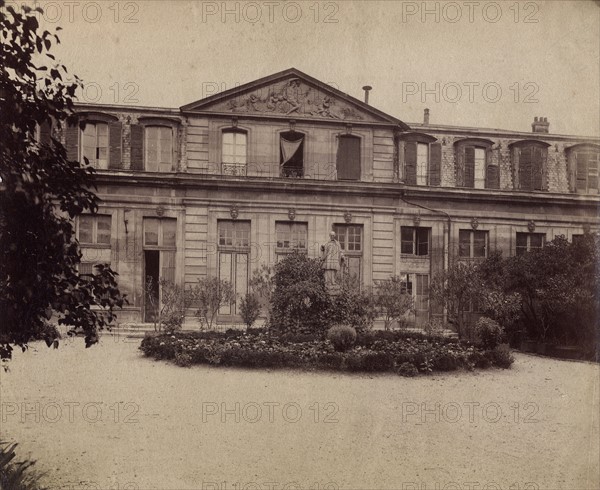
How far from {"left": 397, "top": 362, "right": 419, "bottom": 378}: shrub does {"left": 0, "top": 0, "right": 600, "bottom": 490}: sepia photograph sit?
0.09 ft

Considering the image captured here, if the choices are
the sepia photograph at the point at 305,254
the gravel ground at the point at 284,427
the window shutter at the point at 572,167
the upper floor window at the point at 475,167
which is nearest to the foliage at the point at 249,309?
the sepia photograph at the point at 305,254

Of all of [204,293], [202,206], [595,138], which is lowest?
[204,293]

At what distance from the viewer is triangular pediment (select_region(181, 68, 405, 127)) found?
739 cm

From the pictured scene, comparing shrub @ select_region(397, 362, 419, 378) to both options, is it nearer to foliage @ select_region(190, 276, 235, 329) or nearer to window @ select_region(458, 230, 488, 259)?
window @ select_region(458, 230, 488, 259)

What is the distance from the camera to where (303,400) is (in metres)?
7.19

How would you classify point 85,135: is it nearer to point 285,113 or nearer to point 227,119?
point 227,119

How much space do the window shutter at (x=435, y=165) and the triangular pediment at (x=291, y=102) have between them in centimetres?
93

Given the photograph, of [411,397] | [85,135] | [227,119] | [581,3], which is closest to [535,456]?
[411,397]

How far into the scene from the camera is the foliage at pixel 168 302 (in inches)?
333

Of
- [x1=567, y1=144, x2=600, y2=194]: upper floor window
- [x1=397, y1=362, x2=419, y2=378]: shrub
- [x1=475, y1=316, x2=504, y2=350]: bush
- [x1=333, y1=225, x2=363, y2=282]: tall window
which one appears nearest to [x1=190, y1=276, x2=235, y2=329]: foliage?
[x1=333, y1=225, x2=363, y2=282]: tall window

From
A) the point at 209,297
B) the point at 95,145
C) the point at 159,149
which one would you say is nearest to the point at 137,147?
the point at 159,149

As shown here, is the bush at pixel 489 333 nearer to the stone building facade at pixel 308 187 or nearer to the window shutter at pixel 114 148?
the stone building facade at pixel 308 187

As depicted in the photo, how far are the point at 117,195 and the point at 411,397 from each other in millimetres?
5997

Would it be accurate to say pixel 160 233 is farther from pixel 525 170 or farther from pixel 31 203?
pixel 525 170
